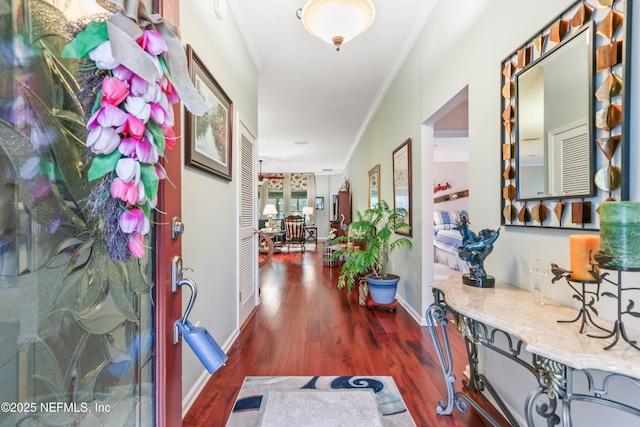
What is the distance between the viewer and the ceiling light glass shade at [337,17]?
65.9 inches

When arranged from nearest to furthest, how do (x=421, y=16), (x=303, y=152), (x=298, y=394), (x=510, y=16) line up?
(x=510, y=16)
(x=298, y=394)
(x=421, y=16)
(x=303, y=152)

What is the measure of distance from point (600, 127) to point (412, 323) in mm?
2212

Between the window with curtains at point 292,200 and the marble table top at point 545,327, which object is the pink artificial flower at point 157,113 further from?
the window with curtains at point 292,200

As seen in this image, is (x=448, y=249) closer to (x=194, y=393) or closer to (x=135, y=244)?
(x=194, y=393)

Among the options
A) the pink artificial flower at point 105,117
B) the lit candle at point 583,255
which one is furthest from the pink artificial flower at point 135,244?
the lit candle at point 583,255

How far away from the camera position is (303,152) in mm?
7336

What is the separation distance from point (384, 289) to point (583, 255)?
2185 millimetres

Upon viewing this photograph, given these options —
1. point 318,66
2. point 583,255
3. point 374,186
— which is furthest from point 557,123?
point 374,186

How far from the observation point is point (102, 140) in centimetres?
56

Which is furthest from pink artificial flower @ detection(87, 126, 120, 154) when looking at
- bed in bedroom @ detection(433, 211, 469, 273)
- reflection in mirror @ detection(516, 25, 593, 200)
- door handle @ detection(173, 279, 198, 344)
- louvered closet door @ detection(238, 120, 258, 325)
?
bed in bedroom @ detection(433, 211, 469, 273)

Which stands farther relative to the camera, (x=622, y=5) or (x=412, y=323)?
(x=412, y=323)

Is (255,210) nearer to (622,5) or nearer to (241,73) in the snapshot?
(241,73)

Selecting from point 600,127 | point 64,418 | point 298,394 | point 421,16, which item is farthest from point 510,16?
point 298,394

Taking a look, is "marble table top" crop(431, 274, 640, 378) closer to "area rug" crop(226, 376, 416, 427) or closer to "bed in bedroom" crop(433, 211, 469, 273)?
"area rug" crop(226, 376, 416, 427)
